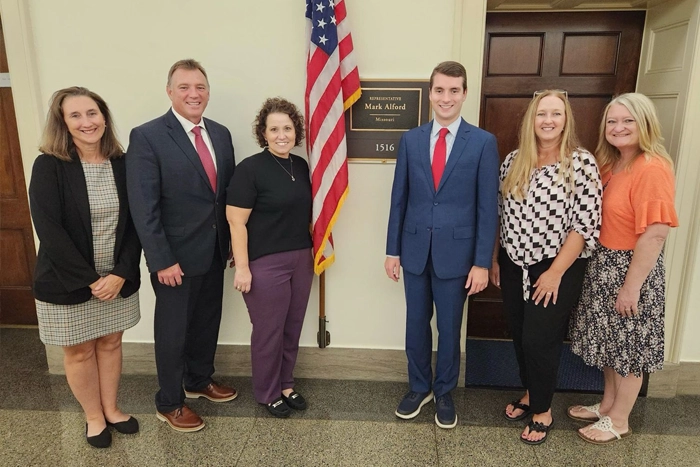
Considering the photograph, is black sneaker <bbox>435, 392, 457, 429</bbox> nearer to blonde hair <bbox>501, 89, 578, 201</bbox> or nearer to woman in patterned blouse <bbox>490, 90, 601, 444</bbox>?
woman in patterned blouse <bbox>490, 90, 601, 444</bbox>

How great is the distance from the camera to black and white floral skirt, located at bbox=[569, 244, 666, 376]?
218cm

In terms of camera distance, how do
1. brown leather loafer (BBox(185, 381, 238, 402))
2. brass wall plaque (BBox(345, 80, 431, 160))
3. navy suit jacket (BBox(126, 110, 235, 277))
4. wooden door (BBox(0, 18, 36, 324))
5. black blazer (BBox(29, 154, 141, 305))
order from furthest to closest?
wooden door (BBox(0, 18, 36, 324)) < brown leather loafer (BBox(185, 381, 238, 402)) < brass wall plaque (BBox(345, 80, 431, 160)) < navy suit jacket (BBox(126, 110, 235, 277)) < black blazer (BBox(29, 154, 141, 305))

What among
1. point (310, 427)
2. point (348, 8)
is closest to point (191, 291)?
point (310, 427)

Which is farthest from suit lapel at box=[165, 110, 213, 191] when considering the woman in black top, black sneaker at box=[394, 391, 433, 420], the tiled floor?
black sneaker at box=[394, 391, 433, 420]

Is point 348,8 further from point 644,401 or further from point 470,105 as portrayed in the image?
point 644,401

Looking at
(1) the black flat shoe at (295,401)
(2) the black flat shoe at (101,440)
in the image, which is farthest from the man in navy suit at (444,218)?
(2) the black flat shoe at (101,440)

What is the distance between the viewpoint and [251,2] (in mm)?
2553

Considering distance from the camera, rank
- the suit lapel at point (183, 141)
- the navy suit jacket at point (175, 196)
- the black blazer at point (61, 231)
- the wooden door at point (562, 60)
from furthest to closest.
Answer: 1. the wooden door at point (562, 60)
2. the suit lapel at point (183, 141)
3. the navy suit jacket at point (175, 196)
4. the black blazer at point (61, 231)

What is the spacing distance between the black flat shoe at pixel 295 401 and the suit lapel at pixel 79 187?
133 cm

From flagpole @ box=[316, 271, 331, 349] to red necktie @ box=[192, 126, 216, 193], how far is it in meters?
0.84

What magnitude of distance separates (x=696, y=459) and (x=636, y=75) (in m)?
2.08

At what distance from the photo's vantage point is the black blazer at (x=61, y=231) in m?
2.01

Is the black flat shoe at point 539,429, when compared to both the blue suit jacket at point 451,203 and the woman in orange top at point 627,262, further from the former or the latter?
→ the blue suit jacket at point 451,203

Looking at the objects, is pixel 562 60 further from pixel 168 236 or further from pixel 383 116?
pixel 168 236
